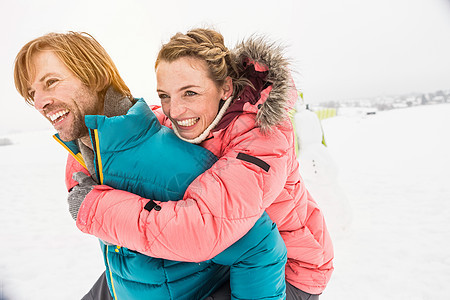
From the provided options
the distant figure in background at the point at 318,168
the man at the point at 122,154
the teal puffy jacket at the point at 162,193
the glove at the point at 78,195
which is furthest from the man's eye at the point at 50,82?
the distant figure in background at the point at 318,168

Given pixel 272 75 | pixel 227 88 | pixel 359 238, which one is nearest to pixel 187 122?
pixel 227 88

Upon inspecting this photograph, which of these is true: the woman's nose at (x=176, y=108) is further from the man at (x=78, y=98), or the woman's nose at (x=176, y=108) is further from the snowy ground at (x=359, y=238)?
the snowy ground at (x=359, y=238)

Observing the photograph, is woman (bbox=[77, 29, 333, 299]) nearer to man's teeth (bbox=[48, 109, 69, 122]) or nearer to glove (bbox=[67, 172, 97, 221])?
glove (bbox=[67, 172, 97, 221])

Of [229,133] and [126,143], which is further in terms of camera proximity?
[229,133]

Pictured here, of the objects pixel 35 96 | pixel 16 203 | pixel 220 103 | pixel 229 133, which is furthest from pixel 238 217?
pixel 16 203

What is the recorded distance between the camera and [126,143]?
2.91ft

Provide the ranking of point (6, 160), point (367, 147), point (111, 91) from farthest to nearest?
point (367, 147) < point (6, 160) < point (111, 91)

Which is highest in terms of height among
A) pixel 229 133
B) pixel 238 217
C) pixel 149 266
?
pixel 229 133

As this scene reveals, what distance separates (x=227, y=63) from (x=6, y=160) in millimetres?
9496

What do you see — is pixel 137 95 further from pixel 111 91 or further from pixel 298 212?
pixel 298 212

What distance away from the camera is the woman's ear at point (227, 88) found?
1.12 meters

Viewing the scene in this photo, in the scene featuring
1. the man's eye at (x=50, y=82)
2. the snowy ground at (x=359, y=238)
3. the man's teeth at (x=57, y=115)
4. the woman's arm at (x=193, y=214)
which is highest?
the man's eye at (x=50, y=82)

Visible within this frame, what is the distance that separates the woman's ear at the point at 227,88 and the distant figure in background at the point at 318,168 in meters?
2.02

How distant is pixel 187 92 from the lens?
3.38ft
